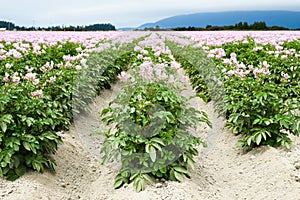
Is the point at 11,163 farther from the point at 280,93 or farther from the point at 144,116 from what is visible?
the point at 280,93

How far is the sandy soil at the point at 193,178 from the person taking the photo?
358cm

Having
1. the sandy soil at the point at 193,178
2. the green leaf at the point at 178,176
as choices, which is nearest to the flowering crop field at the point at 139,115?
the green leaf at the point at 178,176

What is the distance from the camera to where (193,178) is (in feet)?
13.2

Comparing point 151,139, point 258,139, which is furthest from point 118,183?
point 258,139

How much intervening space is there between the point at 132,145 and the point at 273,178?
171 centimetres

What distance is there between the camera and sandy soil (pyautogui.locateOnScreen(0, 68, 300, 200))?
3578 millimetres

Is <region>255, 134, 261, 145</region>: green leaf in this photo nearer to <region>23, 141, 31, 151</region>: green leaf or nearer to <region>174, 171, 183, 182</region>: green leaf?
<region>174, 171, 183, 182</region>: green leaf

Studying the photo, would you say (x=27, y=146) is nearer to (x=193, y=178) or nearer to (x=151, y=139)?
(x=151, y=139)

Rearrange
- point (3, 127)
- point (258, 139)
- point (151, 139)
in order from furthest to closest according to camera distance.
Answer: point (258, 139), point (151, 139), point (3, 127)

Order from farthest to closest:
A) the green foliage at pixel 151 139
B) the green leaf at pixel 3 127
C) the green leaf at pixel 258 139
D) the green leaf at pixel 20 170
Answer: the green leaf at pixel 258 139, the green leaf at pixel 20 170, the green foliage at pixel 151 139, the green leaf at pixel 3 127

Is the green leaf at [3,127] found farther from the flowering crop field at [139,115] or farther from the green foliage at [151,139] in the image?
the green foliage at [151,139]

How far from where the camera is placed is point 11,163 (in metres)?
3.60

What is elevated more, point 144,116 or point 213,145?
point 144,116

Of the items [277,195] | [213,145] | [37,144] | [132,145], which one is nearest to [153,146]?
[132,145]
